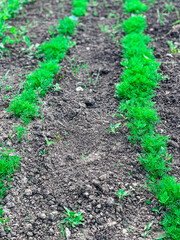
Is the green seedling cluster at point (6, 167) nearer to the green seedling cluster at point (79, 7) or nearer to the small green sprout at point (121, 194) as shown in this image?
the small green sprout at point (121, 194)

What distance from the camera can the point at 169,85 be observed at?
362 cm

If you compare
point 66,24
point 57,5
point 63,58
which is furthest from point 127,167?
point 57,5

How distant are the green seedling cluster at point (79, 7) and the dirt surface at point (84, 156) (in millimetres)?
1384

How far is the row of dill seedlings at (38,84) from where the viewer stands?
8.62 feet

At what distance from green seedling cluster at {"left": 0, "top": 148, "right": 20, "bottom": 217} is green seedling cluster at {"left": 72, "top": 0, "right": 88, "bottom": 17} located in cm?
371

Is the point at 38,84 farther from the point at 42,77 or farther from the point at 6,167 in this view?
the point at 6,167

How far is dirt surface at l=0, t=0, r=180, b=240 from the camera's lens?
229 centimetres

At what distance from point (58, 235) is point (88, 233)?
0.86 ft

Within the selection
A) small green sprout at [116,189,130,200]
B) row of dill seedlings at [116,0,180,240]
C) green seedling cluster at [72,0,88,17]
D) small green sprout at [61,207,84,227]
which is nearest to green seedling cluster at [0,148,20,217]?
small green sprout at [61,207,84,227]

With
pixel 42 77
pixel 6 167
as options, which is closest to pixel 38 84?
pixel 42 77

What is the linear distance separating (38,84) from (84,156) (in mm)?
1364

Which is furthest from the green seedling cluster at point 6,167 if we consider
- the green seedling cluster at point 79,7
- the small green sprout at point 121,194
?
the green seedling cluster at point 79,7

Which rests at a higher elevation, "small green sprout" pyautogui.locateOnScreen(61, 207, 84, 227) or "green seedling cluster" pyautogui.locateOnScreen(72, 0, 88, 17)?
"green seedling cluster" pyautogui.locateOnScreen(72, 0, 88, 17)

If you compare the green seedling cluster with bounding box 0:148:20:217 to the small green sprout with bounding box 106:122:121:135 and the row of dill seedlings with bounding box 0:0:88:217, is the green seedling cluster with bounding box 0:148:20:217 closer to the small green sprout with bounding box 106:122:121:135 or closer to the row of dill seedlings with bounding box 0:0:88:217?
the row of dill seedlings with bounding box 0:0:88:217
